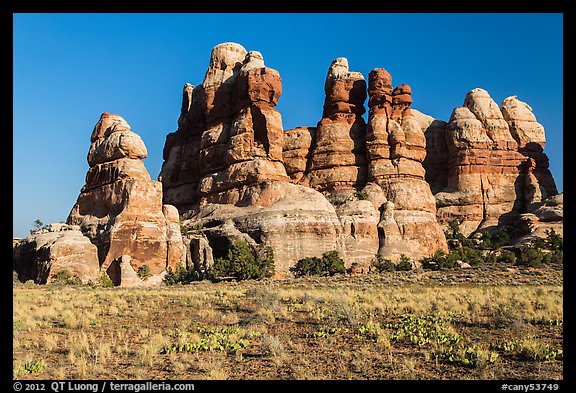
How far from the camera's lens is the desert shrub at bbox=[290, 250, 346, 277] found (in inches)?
2055

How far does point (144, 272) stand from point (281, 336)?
32.5 m

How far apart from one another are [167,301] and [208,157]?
43.4m

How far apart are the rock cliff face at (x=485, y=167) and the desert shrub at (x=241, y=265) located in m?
37.9

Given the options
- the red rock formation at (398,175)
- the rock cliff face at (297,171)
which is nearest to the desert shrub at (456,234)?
the red rock formation at (398,175)

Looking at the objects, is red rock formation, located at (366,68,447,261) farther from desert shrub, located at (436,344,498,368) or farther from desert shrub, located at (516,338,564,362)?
desert shrub, located at (436,344,498,368)

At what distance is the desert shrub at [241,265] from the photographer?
47.4 metres

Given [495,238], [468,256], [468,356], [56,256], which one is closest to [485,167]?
[495,238]

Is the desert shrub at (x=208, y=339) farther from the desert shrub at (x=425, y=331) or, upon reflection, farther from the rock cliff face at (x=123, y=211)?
the rock cliff face at (x=123, y=211)

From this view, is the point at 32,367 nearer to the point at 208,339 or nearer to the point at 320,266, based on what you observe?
the point at 208,339

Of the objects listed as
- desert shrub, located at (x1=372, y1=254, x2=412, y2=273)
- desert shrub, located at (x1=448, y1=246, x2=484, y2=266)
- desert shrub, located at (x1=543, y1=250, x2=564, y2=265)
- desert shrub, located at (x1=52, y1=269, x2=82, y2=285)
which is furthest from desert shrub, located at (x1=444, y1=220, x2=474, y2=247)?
desert shrub, located at (x1=52, y1=269, x2=82, y2=285)

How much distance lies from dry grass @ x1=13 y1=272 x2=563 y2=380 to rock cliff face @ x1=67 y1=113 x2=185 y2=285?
2059 centimetres

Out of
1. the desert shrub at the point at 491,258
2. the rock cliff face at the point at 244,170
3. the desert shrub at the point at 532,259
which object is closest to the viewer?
the desert shrub at the point at 532,259

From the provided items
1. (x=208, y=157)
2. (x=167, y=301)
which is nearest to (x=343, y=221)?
(x=208, y=157)
